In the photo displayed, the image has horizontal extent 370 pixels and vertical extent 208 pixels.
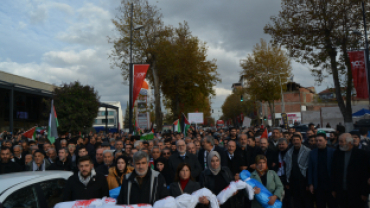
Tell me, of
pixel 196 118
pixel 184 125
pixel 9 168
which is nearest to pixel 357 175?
pixel 9 168

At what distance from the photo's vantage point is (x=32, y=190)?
13.0 feet

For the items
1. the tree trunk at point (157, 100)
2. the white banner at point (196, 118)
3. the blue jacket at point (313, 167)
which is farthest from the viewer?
the white banner at point (196, 118)

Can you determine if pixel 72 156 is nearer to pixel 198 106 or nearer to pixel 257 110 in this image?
pixel 198 106

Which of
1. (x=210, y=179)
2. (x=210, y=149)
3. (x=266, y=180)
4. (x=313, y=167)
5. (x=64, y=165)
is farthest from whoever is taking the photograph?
(x=64, y=165)

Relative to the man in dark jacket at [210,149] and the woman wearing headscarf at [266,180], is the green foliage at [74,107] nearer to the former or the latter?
the man in dark jacket at [210,149]

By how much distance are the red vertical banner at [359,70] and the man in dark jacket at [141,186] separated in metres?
13.0

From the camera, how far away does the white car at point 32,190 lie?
370 centimetres

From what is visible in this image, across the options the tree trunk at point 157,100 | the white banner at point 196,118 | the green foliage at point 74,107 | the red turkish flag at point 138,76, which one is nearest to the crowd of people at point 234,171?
the red turkish flag at point 138,76

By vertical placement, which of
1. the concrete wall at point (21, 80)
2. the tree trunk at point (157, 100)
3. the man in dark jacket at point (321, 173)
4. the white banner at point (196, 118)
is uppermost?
the concrete wall at point (21, 80)

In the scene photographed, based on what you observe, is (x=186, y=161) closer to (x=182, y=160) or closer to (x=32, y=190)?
(x=182, y=160)

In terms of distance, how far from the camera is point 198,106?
36.8 m

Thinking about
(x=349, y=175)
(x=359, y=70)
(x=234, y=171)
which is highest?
(x=359, y=70)

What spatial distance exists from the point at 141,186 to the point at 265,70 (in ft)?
131

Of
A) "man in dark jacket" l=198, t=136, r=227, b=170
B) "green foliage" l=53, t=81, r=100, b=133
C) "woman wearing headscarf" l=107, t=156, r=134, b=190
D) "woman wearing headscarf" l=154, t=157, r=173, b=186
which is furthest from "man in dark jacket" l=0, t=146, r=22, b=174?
"green foliage" l=53, t=81, r=100, b=133
